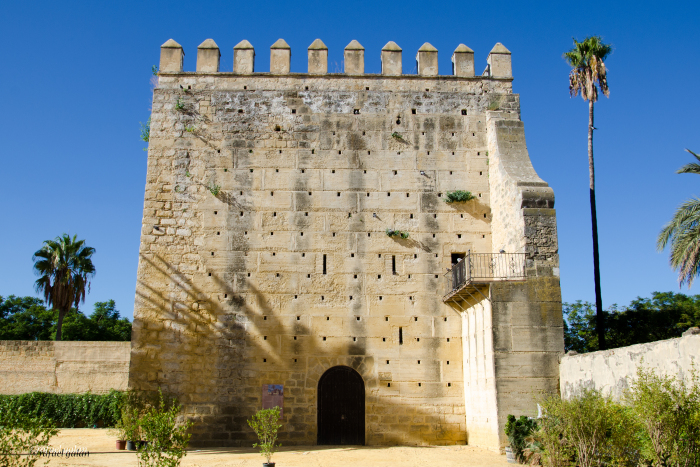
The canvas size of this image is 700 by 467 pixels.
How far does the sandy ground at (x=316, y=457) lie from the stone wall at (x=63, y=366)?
19.3 feet

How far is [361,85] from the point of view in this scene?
1530cm

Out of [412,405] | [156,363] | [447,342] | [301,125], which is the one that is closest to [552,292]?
[447,342]

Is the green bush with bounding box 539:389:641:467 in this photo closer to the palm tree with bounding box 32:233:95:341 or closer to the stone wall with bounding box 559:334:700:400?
the stone wall with bounding box 559:334:700:400

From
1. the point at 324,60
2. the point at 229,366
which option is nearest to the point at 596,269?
the point at 324,60

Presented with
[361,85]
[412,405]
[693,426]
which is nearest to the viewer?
[693,426]

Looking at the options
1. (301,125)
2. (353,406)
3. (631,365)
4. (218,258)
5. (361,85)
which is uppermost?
(361,85)

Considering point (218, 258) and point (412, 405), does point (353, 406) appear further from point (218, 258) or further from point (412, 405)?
point (218, 258)

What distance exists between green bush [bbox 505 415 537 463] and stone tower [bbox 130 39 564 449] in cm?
136

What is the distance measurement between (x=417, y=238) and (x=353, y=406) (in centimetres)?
436

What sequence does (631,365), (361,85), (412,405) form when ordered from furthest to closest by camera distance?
(361,85) → (412,405) → (631,365)

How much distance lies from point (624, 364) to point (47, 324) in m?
34.8

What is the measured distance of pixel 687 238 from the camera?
14367mm

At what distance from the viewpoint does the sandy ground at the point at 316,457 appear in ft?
34.1

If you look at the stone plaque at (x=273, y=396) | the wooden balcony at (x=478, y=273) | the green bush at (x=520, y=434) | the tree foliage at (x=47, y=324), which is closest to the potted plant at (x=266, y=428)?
the stone plaque at (x=273, y=396)
